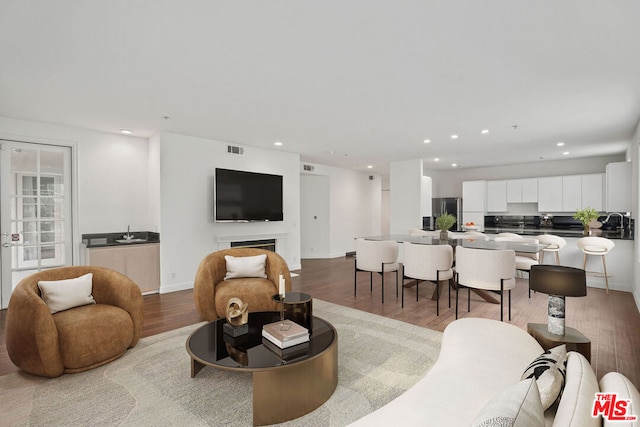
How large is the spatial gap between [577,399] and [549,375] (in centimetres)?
21

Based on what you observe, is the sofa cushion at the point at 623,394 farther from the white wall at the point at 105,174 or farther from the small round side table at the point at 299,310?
the white wall at the point at 105,174

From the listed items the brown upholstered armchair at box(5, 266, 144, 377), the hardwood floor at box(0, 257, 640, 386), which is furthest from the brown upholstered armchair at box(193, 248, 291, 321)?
the brown upholstered armchair at box(5, 266, 144, 377)

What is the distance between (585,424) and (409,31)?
2.34 metres

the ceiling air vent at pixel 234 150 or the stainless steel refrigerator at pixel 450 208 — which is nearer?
the ceiling air vent at pixel 234 150

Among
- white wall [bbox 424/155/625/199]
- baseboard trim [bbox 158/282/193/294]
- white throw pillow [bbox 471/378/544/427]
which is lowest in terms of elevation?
baseboard trim [bbox 158/282/193/294]

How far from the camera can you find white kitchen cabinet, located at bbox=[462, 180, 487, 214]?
8633mm

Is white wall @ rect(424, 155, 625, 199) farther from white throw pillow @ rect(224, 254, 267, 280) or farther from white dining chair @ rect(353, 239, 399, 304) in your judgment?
white throw pillow @ rect(224, 254, 267, 280)

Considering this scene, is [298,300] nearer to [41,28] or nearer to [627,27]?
[41,28]

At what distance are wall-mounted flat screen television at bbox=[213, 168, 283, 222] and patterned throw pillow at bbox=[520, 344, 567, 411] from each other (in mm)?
5145

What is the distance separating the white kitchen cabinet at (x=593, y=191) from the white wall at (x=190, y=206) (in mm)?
7102

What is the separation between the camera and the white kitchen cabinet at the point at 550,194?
7508mm

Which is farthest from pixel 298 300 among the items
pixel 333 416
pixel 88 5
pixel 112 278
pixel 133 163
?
pixel 133 163

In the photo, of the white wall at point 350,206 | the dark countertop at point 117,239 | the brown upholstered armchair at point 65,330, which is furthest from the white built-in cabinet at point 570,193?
the brown upholstered armchair at point 65,330

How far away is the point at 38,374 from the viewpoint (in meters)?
2.56
